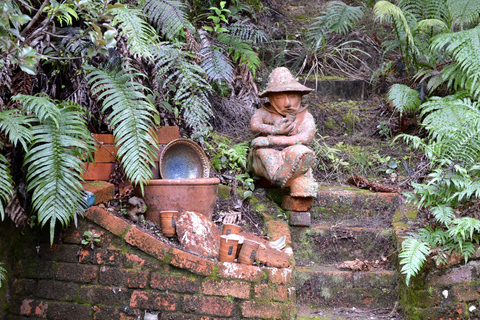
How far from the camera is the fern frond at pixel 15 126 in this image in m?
2.63

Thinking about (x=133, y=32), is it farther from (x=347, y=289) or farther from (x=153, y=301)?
(x=347, y=289)

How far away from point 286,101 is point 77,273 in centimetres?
230

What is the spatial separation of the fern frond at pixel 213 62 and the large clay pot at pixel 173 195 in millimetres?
1636

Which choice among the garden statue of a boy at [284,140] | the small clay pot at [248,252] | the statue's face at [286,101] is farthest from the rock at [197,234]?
the statue's face at [286,101]

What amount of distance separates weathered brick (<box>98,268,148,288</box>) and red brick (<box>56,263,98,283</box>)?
6cm

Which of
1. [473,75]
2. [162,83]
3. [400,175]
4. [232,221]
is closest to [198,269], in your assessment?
[232,221]

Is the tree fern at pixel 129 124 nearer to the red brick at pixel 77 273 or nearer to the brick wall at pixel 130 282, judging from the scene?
the brick wall at pixel 130 282

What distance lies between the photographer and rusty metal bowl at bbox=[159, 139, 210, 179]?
3.78 m

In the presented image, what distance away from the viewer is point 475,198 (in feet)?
10.7

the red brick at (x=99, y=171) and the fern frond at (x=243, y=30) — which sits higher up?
the fern frond at (x=243, y=30)

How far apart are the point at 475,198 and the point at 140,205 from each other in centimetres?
244

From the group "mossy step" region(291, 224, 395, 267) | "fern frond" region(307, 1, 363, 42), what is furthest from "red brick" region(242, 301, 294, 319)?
"fern frond" region(307, 1, 363, 42)

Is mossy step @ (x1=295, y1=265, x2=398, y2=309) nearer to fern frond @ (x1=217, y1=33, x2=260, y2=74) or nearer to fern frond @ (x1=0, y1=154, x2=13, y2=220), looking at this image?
fern frond @ (x1=0, y1=154, x2=13, y2=220)

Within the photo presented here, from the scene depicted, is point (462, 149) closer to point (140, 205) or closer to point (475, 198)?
point (475, 198)
